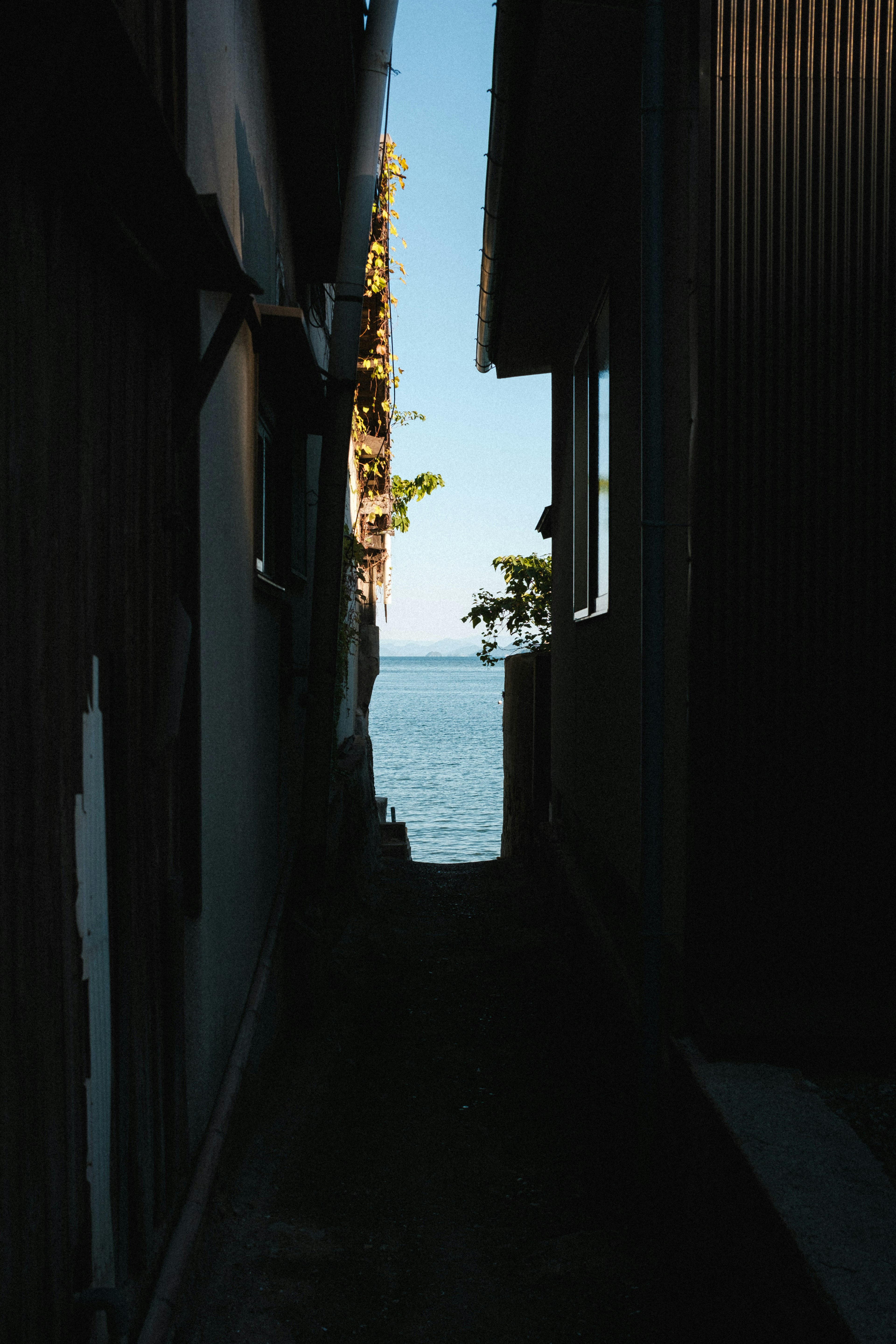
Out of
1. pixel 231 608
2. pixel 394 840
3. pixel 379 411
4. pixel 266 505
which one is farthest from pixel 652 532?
pixel 394 840

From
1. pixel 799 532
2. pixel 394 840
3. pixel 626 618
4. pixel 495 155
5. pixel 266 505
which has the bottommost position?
pixel 394 840

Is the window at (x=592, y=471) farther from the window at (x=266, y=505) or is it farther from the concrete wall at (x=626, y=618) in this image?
the window at (x=266, y=505)

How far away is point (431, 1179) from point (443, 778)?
4055 cm

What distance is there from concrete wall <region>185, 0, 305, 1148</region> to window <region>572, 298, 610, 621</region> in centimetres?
203

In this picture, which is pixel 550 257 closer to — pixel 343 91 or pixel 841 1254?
pixel 343 91

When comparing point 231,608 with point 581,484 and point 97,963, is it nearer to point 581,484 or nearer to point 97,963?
point 97,963

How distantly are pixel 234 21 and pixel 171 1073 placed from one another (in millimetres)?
4256

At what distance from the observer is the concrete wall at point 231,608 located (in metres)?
3.71

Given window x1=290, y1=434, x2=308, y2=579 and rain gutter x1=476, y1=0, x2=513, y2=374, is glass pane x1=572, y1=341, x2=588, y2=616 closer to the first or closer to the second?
rain gutter x1=476, y1=0, x2=513, y2=374

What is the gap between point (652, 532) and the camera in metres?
4.20

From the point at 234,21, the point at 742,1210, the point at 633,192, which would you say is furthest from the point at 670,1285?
the point at 234,21

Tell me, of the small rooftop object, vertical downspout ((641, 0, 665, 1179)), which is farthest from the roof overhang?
the small rooftop object

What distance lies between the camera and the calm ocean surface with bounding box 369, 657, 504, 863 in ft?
85.9

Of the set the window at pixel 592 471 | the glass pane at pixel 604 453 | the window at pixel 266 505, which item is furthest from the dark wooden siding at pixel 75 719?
the window at pixel 592 471
